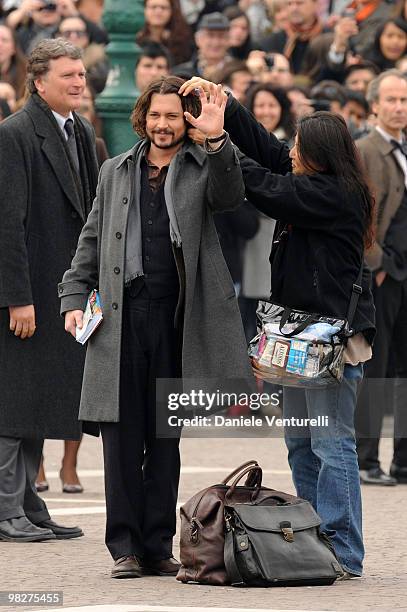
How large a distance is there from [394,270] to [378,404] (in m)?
0.99

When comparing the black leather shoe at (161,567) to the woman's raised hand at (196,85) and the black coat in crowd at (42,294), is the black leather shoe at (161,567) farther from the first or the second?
the woman's raised hand at (196,85)

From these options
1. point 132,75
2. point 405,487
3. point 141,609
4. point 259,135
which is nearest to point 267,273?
point 132,75

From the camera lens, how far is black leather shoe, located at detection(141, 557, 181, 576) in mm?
7996

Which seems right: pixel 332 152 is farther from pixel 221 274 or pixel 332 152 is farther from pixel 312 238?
pixel 221 274

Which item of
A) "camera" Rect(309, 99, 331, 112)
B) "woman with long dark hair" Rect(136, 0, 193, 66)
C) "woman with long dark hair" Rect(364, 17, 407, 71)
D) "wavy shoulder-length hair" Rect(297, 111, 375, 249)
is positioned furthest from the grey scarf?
"woman with long dark hair" Rect(136, 0, 193, 66)

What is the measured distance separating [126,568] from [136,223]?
4.83 feet

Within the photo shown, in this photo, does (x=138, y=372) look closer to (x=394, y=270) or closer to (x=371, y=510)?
(x=371, y=510)

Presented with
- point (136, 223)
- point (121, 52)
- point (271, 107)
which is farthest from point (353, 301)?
point (121, 52)

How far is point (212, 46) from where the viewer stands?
17.2m

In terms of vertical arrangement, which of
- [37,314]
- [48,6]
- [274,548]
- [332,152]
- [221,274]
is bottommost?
[274,548]

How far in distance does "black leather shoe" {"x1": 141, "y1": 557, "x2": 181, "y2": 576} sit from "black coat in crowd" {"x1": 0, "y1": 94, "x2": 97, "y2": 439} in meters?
1.34

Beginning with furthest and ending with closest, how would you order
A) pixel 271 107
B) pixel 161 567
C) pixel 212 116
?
pixel 271 107 → pixel 161 567 → pixel 212 116

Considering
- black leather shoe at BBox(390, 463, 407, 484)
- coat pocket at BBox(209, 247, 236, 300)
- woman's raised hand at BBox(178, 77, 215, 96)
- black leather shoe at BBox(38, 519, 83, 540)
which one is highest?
woman's raised hand at BBox(178, 77, 215, 96)

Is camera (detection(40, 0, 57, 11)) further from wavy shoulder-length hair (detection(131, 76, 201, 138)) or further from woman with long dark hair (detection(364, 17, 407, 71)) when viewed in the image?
wavy shoulder-length hair (detection(131, 76, 201, 138))
